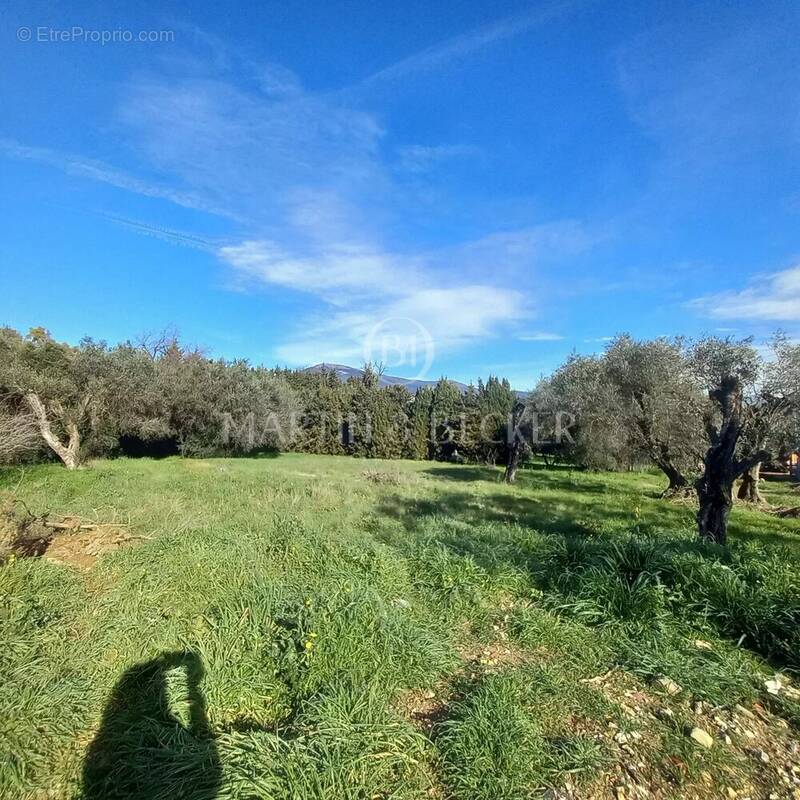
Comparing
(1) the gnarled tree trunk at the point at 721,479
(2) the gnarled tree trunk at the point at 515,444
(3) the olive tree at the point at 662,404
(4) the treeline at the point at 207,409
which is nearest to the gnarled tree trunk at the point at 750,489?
(3) the olive tree at the point at 662,404

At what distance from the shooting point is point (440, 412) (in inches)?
1474

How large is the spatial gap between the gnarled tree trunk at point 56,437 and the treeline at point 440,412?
69mm

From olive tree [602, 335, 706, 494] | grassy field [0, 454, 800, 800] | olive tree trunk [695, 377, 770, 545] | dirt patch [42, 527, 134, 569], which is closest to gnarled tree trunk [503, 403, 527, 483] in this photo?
olive tree [602, 335, 706, 494]

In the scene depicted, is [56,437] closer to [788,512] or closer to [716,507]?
[716,507]

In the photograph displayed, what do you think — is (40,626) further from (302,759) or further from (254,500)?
(254,500)

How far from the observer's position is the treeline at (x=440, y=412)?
1260cm

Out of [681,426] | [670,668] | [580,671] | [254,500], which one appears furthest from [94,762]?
[681,426]

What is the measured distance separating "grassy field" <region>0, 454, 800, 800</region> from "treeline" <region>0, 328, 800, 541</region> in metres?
5.06

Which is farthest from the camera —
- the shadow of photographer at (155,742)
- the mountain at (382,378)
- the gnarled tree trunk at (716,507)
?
the mountain at (382,378)

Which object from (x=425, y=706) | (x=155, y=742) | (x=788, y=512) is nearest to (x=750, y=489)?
(x=788, y=512)

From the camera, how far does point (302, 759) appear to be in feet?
8.24

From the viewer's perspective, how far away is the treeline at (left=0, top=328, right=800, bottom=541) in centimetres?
1260

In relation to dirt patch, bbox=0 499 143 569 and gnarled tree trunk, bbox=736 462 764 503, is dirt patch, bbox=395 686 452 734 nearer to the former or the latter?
dirt patch, bbox=0 499 143 569

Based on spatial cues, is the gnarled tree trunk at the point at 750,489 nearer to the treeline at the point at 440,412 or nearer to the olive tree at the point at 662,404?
the treeline at the point at 440,412
